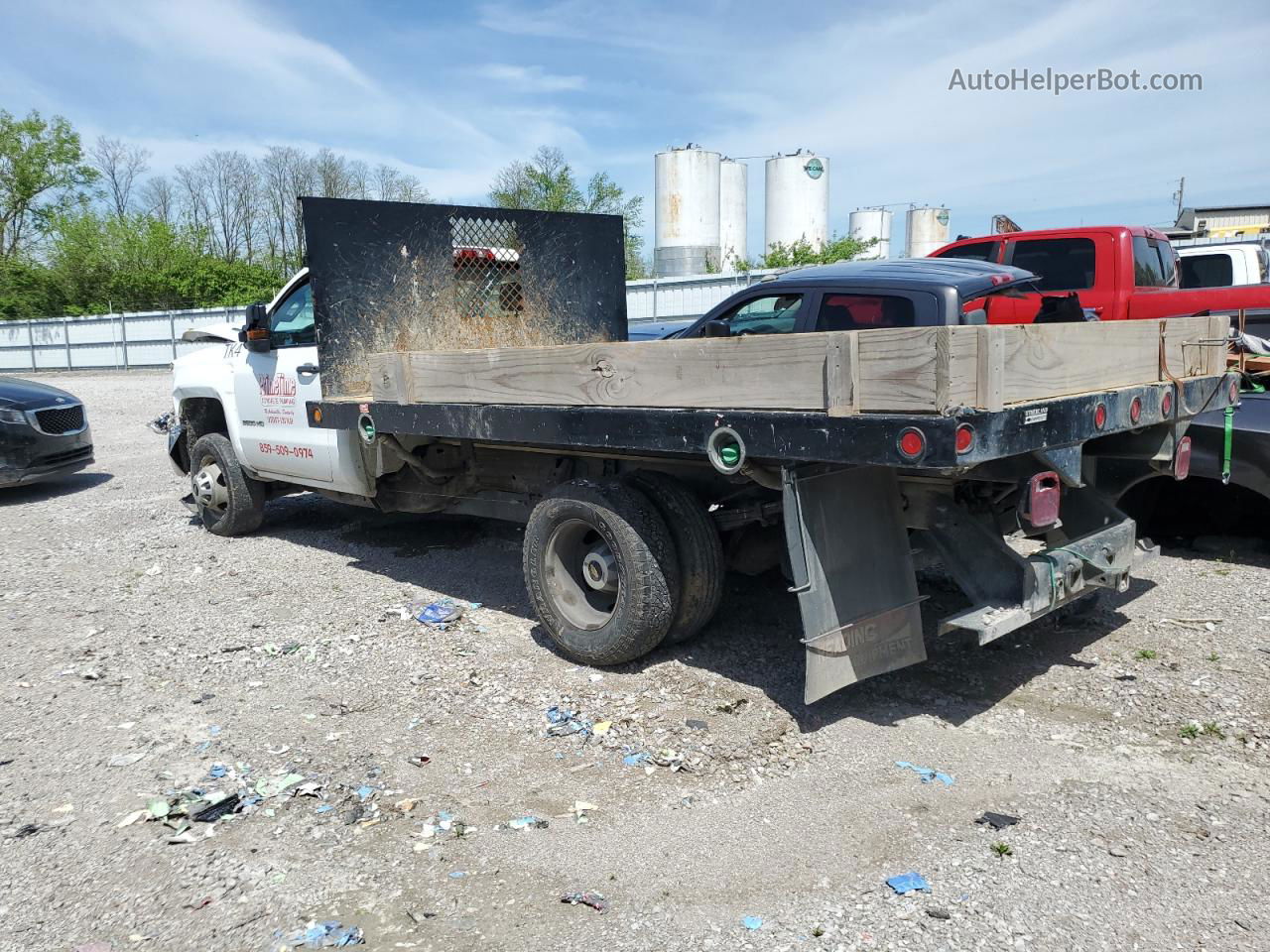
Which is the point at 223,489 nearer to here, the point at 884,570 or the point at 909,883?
the point at 884,570

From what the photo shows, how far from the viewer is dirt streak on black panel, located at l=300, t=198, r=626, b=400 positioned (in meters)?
5.57

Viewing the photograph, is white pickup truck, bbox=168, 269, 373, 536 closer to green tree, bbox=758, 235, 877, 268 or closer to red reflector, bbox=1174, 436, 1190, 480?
red reflector, bbox=1174, 436, 1190, 480

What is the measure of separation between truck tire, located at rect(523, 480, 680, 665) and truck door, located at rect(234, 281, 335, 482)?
230cm

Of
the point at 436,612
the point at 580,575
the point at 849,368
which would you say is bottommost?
the point at 436,612

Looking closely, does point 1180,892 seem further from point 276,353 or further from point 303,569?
point 276,353

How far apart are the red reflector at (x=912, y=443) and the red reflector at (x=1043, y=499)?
783mm

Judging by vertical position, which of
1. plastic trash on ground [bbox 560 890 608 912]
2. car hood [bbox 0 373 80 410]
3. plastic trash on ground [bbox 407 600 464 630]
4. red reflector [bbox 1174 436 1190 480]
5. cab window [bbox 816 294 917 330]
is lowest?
plastic trash on ground [bbox 560 890 608 912]

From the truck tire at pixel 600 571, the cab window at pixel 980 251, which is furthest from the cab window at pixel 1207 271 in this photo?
the truck tire at pixel 600 571

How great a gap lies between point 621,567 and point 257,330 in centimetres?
355

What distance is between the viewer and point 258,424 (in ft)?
22.6

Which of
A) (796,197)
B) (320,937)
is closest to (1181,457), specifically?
(320,937)

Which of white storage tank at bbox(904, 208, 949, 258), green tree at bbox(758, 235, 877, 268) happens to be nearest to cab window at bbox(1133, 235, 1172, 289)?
green tree at bbox(758, 235, 877, 268)

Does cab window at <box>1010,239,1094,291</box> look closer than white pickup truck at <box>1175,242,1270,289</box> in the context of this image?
Yes

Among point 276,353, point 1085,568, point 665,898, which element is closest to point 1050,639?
point 1085,568
